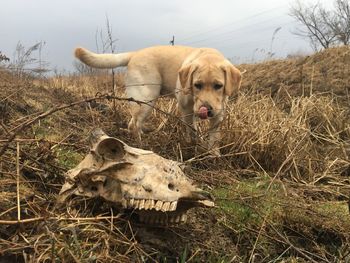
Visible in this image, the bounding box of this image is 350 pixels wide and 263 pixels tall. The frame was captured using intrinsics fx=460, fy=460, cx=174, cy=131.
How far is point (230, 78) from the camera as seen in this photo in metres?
5.30

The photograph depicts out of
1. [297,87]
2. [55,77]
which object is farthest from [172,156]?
[55,77]

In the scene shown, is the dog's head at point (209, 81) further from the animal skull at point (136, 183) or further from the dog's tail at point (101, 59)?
the animal skull at point (136, 183)

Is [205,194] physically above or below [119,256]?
above

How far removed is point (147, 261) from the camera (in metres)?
2.12

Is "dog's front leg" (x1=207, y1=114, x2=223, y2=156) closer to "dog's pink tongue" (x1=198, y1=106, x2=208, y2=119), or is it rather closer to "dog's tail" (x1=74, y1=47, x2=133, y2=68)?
"dog's pink tongue" (x1=198, y1=106, x2=208, y2=119)

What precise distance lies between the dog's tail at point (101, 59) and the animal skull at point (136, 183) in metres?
3.87

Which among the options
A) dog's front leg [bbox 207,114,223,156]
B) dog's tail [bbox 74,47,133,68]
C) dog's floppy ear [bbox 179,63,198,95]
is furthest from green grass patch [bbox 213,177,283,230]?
dog's tail [bbox 74,47,133,68]

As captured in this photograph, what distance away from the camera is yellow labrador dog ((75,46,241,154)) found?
199 inches

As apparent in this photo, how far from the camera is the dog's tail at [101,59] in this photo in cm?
605

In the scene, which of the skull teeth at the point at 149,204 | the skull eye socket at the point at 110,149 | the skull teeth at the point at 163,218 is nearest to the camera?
the skull teeth at the point at 149,204

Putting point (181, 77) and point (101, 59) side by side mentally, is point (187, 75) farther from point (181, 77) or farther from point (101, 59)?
point (101, 59)

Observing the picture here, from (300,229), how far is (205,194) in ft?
3.40

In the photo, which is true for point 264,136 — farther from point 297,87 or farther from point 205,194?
point 297,87

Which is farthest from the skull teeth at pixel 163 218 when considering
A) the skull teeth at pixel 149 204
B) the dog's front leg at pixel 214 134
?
the dog's front leg at pixel 214 134
